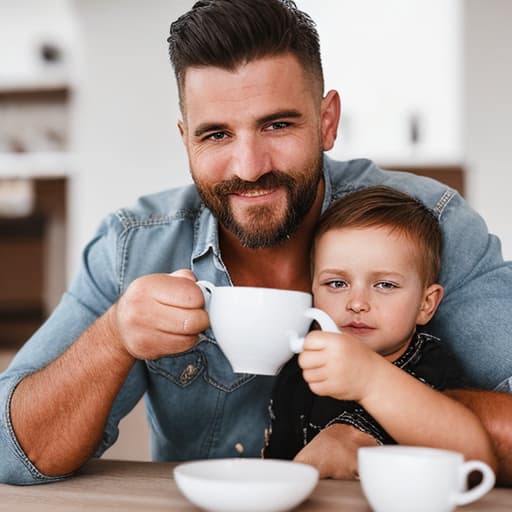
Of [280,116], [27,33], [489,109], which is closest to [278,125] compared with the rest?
[280,116]

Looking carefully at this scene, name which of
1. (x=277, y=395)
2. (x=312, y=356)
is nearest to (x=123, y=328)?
(x=312, y=356)

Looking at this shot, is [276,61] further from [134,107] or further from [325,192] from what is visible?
[134,107]

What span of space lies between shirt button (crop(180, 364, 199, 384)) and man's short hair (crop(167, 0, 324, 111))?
1.69ft

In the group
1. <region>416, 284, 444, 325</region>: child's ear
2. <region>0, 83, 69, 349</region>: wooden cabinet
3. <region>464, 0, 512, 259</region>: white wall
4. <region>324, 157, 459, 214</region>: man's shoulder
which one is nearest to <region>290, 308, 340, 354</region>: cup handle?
<region>416, 284, 444, 325</region>: child's ear

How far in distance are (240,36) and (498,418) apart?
0.75 metres

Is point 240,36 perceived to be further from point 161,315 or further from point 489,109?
point 489,109

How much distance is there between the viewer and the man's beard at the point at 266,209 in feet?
4.79

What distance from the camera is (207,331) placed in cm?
153

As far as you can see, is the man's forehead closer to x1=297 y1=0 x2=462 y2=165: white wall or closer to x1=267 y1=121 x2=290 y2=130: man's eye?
x1=267 y1=121 x2=290 y2=130: man's eye

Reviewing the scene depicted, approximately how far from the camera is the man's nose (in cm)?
138

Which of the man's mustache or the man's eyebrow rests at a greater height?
the man's eyebrow

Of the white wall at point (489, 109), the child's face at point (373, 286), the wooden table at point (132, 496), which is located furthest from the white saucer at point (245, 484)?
the white wall at point (489, 109)

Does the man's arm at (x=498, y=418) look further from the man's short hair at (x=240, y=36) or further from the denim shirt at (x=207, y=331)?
the man's short hair at (x=240, y=36)

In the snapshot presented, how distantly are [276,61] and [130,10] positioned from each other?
4.34 m
